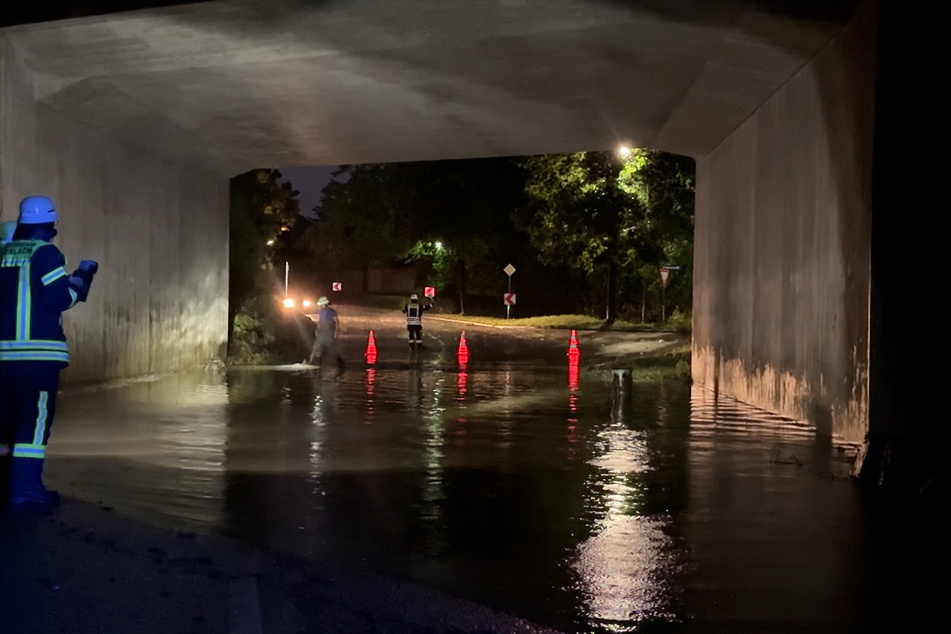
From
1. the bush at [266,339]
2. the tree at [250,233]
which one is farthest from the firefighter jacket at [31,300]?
the tree at [250,233]

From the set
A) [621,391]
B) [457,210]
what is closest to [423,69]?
[621,391]

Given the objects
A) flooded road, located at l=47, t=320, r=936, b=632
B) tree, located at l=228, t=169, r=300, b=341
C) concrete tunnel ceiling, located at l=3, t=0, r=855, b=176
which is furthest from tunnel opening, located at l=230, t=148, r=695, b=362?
flooded road, located at l=47, t=320, r=936, b=632

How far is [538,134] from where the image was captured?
19312mm

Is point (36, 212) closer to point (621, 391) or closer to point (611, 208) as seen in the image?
point (621, 391)

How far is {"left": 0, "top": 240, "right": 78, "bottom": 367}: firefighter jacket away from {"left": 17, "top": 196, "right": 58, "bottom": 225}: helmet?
234mm

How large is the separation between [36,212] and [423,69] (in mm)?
7951

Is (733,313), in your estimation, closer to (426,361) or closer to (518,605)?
(426,361)

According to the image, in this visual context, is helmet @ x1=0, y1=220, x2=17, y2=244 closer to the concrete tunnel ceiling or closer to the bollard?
the concrete tunnel ceiling

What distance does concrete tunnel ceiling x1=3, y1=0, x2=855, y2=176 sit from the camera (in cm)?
1230

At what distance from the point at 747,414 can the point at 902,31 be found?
639 cm

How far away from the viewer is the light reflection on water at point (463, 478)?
6.23 m

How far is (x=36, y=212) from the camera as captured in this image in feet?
24.4

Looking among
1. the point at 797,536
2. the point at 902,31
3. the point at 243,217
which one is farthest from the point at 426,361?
the point at 797,536

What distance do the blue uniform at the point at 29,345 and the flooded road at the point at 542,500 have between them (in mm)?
776
